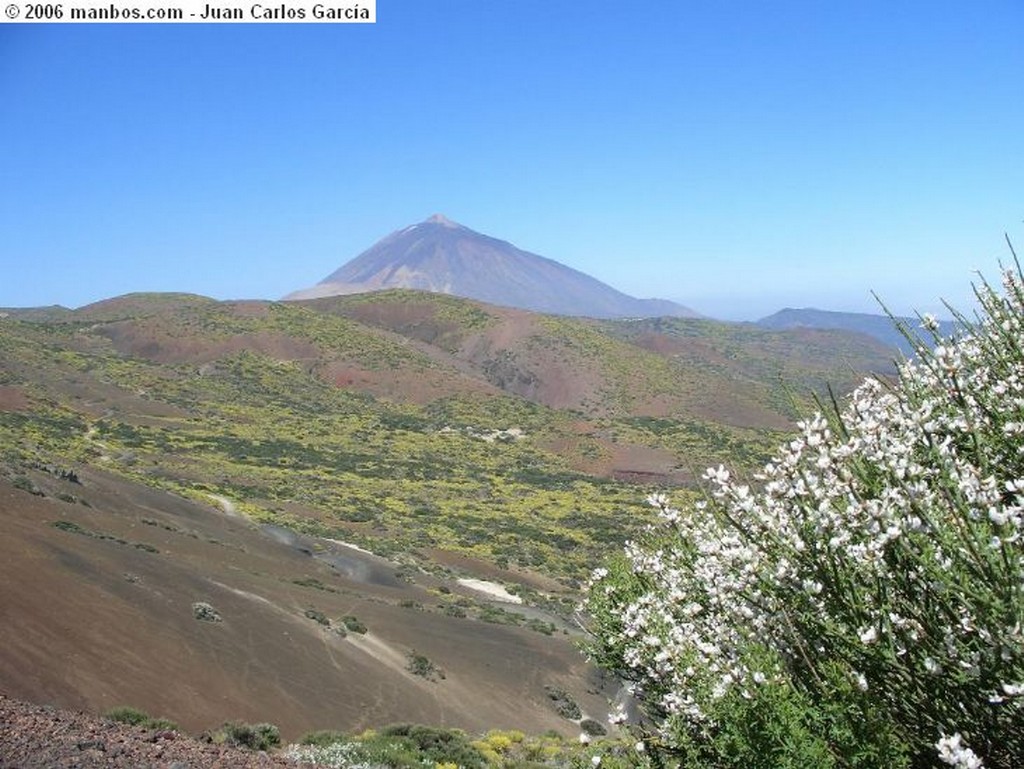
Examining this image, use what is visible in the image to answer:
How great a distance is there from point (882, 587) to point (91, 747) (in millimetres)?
8625

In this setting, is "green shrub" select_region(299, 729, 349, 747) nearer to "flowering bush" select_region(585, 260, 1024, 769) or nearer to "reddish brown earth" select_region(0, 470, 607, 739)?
"reddish brown earth" select_region(0, 470, 607, 739)

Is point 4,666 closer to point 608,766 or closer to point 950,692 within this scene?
point 608,766

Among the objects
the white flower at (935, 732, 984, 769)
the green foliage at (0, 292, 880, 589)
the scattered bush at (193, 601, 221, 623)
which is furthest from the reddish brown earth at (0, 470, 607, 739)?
the white flower at (935, 732, 984, 769)

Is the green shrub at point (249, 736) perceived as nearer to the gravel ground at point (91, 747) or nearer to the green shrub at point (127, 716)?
the green shrub at point (127, 716)

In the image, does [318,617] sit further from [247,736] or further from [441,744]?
[247,736]

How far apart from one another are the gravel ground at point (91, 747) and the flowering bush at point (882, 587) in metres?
6.22

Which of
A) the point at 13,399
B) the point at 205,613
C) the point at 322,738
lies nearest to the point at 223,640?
the point at 205,613

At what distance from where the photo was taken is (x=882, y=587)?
4070 mm

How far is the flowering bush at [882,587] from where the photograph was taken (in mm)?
3842

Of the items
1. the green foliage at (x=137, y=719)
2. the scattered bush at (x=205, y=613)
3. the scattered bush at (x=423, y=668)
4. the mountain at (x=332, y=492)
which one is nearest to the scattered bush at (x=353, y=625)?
the mountain at (x=332, y=492)

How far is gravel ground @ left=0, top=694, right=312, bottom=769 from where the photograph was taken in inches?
342

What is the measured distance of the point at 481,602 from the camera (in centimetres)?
3244

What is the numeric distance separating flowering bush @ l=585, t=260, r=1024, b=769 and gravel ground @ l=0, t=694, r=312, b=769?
6222 millimetres

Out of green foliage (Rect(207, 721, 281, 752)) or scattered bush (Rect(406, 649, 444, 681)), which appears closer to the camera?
green foliage (Rect(207, 721, 281, 752))
